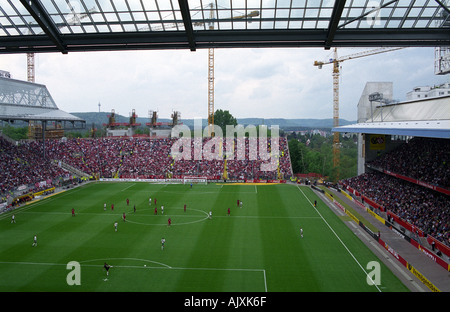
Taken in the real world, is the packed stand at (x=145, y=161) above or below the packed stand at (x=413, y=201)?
above

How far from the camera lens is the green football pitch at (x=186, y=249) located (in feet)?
65.3

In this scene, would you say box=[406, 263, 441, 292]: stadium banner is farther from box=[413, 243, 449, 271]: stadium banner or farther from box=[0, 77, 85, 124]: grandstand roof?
box=[0, 77, 85, 124]: grandstand roof

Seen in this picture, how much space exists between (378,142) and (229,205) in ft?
75.8

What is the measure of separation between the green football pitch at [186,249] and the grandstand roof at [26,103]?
459 inches

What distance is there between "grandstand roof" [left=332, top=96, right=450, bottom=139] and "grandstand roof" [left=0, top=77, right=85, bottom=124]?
40.1m

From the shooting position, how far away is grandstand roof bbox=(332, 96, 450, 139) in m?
24.0

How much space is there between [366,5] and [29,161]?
176 feet

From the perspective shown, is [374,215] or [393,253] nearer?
[393,253]

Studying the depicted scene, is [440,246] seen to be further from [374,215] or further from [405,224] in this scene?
[374,215]

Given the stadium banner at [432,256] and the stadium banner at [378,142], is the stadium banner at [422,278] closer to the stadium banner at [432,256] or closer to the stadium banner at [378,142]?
the stadium banner at [432,256]

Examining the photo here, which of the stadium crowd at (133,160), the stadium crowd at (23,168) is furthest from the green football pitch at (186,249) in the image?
the stadium crowd at (133,160)

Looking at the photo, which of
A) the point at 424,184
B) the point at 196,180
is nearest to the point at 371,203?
the point at 424,184

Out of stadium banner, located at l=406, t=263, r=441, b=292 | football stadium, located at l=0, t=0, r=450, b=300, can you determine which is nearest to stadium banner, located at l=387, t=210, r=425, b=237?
football stadium, located at l=0, t=0, r=450, b=300

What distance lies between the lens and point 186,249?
83.7ft
